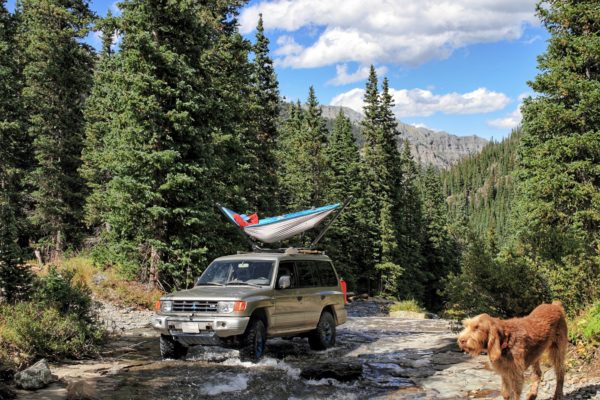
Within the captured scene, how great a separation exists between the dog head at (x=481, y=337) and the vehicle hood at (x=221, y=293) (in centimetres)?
469

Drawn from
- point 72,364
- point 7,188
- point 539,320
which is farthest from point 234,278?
point 7,188

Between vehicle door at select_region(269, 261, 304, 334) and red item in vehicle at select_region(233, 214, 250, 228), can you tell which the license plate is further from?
red item in vehicle at select_region(233, 214, 250, 228)

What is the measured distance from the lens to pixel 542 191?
60.6 ft

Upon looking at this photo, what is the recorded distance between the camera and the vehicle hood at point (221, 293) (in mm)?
9234

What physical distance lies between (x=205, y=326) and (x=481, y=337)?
17.1ft

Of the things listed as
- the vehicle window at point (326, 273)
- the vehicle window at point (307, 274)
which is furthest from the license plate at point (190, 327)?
the vehicle window at point (326, 273)

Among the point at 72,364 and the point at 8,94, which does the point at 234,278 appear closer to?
the point at 72,364

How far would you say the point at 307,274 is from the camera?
11477 mm

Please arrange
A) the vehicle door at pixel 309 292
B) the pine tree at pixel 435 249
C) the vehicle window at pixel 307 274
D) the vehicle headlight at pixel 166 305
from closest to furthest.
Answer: the vehicle headlight at pixel 166 305 < the vehicle door at pixel 309 292 < the vehicle window at pixel 307 274 < the pine tree at pixel 435 249

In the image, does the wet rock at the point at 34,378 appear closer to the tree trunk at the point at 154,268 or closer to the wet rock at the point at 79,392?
the wet rock at the point at 79,392

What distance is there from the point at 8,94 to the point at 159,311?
2034cm

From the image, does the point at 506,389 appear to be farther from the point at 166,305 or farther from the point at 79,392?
the point at 166,305

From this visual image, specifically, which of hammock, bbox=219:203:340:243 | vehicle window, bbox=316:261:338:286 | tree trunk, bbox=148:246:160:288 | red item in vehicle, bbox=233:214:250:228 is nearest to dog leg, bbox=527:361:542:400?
vehicle window, bbox=316:261:338:286

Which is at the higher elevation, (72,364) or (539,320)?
(539,320)
